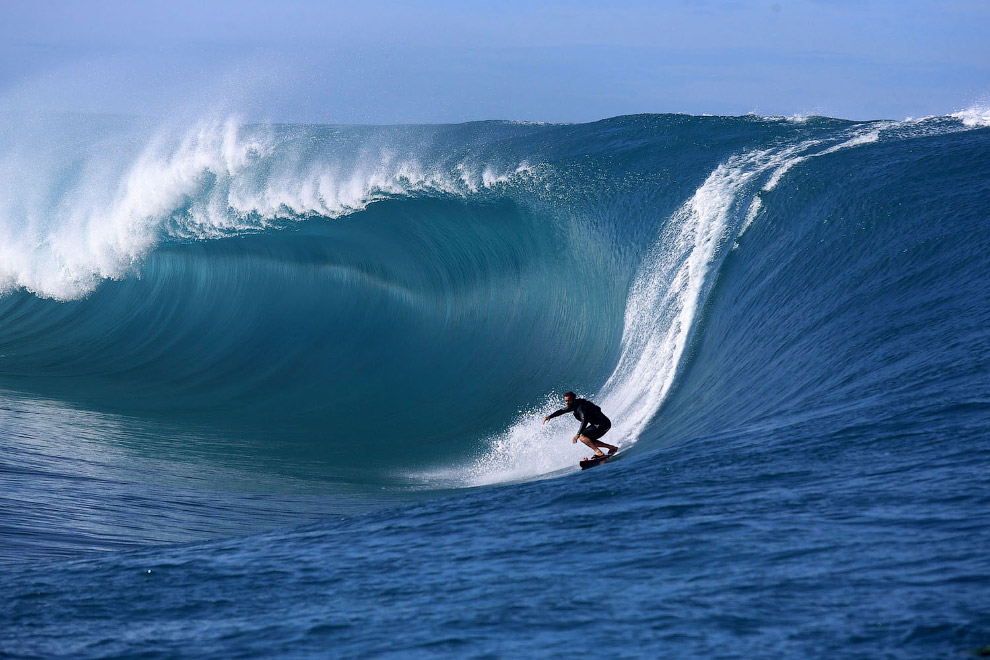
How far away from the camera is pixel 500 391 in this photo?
12.0 meters

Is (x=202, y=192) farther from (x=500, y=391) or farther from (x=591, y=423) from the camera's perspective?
(x=591, y=423)

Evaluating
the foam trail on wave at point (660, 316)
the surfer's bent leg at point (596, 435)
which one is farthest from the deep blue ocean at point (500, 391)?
the surfer's bent leg at point (596, 435)

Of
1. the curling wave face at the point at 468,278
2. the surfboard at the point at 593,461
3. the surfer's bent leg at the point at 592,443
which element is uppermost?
the curling wave face at the point at 468,278

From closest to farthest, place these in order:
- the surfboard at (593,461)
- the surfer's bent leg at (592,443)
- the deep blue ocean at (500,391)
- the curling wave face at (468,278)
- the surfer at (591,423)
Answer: the deep blue ocean at (500,391), the surfboard at (593,461), the surfer's bent leg at (592,443), the surfer at (591,423), the curling wave face at (468,278)

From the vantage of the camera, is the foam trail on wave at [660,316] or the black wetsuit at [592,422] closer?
the black wetsuit at [592,422]

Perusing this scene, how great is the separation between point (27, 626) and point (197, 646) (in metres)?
0.80

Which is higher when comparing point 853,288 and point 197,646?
point 853,288

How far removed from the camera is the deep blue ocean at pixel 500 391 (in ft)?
12.2

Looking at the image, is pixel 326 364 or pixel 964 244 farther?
pixel 326 364

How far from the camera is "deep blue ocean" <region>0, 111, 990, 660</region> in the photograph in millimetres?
3717

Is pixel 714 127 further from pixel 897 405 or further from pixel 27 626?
pixel 27 626

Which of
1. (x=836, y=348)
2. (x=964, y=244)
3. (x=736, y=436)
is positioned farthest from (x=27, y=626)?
(x=964, y=244)

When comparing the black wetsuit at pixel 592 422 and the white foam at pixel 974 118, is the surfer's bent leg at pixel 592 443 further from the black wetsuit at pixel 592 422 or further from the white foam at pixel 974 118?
the white foam at pixel 974 118

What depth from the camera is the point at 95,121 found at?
117 ft
